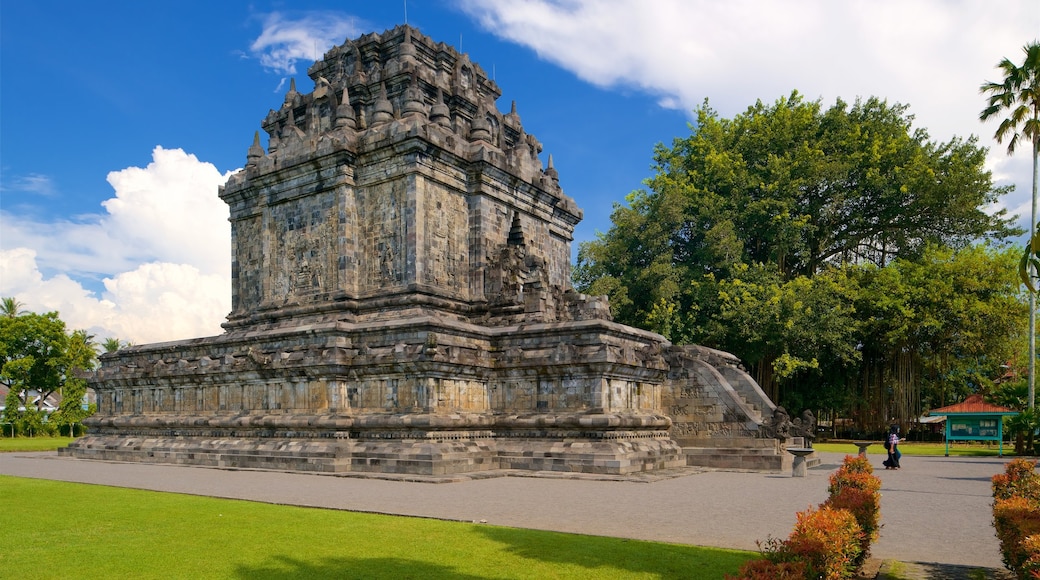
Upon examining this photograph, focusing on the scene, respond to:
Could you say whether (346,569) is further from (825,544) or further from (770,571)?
(825,544)

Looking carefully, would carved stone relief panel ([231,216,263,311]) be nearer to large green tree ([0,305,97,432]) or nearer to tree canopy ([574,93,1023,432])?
tree canopy ([574,93,1023,432])

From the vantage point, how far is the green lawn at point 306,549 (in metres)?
7.99

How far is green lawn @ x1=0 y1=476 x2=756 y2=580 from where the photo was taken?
7.99 metres

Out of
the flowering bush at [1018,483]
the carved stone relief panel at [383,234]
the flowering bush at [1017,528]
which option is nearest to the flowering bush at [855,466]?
the flowering bush at [1018,483]

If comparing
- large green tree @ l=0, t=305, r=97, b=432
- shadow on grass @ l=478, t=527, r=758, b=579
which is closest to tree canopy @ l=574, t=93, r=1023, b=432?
shadow on grass @ l=478, t=527, r=758, b=579

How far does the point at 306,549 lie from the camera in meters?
9.04

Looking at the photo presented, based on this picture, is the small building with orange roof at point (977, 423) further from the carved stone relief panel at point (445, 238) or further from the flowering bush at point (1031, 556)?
the flowering bush at point (1031, 556)

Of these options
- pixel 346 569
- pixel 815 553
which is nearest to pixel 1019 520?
pixel 815 553

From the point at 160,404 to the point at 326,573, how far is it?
64.7 feet

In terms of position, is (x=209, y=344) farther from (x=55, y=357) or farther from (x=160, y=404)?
(x=55, y=357)

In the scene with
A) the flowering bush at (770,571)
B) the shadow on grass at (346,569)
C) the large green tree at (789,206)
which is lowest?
the shadow on grass at (346,569)

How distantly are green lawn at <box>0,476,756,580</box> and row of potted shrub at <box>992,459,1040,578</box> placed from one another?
2422 millimetres

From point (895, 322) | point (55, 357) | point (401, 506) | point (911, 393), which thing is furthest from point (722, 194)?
point (55, 357)

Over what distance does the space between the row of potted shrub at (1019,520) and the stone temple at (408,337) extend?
9.10 meters
